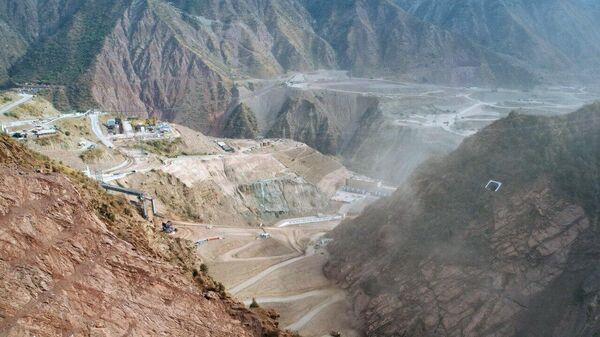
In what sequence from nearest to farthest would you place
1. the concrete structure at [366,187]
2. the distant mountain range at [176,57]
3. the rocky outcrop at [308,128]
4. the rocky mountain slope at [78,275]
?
the rocky mountain slope at [78,275]
the concrete structure at [366,187]
the rocky outcrop at [308,128]
the distant mountain range at [176,57]

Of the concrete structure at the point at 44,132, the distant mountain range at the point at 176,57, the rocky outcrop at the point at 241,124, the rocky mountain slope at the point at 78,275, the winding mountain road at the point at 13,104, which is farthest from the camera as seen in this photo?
the distant mountain range at the point at 176,57

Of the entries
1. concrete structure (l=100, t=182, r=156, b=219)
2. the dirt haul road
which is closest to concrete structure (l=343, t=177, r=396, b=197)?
the dirt haul road

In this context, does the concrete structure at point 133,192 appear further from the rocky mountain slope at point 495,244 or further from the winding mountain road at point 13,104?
the winding mountain road at point 13,104

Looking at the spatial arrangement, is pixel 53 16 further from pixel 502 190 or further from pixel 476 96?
pixel 502 190

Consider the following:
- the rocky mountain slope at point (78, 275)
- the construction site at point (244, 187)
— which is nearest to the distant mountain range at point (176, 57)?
the construction site at point (244, 187)

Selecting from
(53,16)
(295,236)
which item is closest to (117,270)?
(295,236)

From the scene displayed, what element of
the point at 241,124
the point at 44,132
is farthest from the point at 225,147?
the point at 241,124

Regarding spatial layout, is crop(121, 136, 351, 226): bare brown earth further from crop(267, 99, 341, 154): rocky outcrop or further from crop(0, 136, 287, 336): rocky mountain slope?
crop(0, 136, 287, 336): rocky mountain slope
